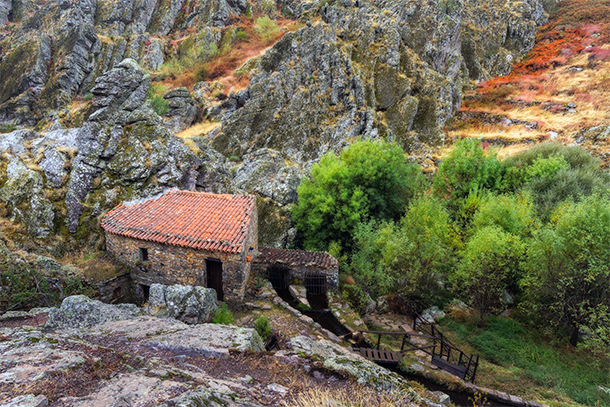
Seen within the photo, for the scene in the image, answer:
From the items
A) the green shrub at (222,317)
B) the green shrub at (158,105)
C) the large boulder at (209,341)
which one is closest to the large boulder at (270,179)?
the green shrub at (222,317)

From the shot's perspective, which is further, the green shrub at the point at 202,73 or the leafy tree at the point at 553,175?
the green shrub at the point at 202,73

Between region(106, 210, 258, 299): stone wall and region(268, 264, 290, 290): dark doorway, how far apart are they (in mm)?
2740

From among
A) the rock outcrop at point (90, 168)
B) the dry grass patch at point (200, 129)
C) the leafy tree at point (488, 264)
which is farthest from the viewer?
the dry grass patch at point (200, 129)

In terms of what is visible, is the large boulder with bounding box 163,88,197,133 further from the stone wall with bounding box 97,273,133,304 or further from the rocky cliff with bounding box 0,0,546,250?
the stone wall with bounding box 97,273,133,304

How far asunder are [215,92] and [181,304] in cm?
3524

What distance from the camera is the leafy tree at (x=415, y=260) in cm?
1416

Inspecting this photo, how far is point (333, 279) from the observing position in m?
14.9

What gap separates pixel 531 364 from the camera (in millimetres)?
10938

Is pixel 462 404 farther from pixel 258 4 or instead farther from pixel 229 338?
pixel 258 4

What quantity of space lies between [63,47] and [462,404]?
61.6 metres

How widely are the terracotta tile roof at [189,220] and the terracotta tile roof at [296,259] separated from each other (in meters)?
3.02

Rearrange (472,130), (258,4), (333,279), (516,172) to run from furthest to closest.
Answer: (258,4), (472,130), (516,172), (333,279)

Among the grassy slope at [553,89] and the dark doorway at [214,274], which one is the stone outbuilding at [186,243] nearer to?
the dark doorway at [214,274]

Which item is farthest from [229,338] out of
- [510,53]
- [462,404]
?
[510,53]
